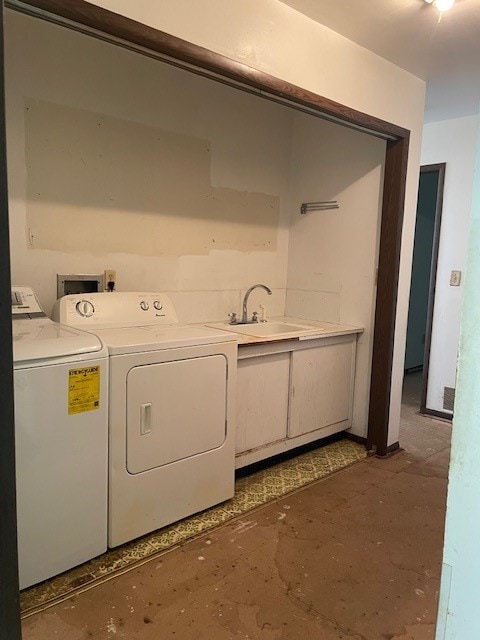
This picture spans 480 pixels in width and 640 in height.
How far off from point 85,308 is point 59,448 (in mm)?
860

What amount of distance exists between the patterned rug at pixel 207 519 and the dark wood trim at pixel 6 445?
45.2 inches

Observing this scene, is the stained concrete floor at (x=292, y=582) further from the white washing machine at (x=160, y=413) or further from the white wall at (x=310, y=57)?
the white wall at (x=310, y=57)

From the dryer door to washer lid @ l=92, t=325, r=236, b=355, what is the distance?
0.09m

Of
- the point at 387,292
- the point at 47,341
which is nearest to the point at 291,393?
the point at 387,292

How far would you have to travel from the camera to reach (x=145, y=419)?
7.07 ft

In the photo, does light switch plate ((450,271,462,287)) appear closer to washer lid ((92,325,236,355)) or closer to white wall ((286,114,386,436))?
white wall ((286,114,386,436))

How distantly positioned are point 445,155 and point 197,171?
223cm

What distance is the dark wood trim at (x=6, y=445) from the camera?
778mm

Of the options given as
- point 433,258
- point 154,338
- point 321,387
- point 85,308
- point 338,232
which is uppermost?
point 338,232

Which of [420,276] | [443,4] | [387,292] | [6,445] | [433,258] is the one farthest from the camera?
[420,276]

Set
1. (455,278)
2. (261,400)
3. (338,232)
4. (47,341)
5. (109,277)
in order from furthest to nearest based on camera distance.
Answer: (455,278) < (338,232) < (261,400) < (109,277) < (47,341)

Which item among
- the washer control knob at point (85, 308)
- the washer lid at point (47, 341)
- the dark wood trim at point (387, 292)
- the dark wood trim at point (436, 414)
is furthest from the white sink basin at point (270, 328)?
the dark wood trim at point (436, 414)

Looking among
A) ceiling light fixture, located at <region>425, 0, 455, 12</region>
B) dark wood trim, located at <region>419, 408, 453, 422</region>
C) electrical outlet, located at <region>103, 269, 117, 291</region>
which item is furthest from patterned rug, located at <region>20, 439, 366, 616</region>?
ceiling light fixture, located at <region>425, 0, 455, 12</region>

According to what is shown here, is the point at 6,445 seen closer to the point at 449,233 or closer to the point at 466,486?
the point at 466,486
